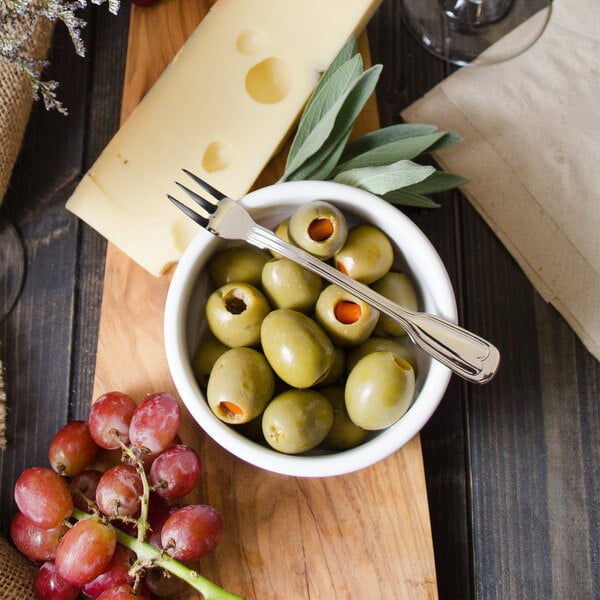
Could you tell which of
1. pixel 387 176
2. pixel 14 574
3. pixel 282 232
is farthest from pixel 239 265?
pixel 14 574

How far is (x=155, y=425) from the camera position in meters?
0.68

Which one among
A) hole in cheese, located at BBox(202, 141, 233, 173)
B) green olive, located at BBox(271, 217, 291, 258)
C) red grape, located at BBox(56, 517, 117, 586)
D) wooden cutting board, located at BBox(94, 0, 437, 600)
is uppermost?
hole in cheese, located at BBox(202, 141, 233, 173)

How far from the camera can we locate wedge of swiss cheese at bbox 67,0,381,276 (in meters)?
0.78

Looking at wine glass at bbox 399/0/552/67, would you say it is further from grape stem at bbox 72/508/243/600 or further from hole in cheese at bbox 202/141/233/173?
grape stem at bbox 72/508/243/600

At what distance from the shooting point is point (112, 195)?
785 mm

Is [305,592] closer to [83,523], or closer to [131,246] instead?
[83,523]

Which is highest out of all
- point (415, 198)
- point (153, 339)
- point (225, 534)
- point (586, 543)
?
point (415, 198)

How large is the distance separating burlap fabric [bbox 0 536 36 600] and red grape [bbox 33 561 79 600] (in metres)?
0.02

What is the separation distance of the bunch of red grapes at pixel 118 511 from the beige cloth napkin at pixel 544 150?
439 mm

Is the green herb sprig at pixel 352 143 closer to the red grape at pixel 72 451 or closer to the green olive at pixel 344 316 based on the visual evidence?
the green olive at pixel 344 316

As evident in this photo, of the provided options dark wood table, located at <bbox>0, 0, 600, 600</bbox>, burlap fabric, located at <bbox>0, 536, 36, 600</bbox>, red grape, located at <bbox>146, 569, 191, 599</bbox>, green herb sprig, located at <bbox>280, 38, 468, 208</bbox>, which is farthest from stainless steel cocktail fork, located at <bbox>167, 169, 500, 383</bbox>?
burlap fabric, located at <bbox>0, 536, 36, 600</bbox>

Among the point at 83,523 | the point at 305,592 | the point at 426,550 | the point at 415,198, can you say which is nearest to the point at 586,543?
the point at 426,550

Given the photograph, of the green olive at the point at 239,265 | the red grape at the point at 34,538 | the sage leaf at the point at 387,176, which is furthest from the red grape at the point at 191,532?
the sage leaf at the point at 387,176

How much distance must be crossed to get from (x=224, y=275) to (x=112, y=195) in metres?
0.18
